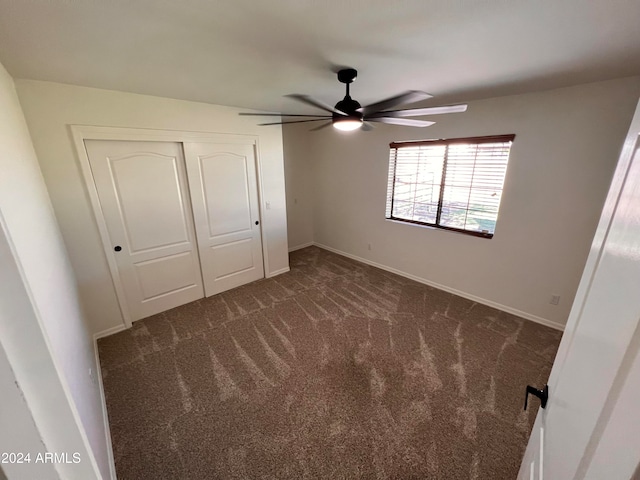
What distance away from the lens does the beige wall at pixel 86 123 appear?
6.77 feet

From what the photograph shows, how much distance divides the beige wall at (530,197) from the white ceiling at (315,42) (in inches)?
12.5

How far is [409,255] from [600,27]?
9.21 feet

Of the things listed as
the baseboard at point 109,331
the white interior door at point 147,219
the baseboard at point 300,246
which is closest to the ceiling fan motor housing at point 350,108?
the white interior door at point 147,219

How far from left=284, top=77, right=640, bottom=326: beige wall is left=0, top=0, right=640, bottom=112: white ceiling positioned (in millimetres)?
317

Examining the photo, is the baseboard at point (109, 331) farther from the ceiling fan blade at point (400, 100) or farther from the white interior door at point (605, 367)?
the white interior door at point (605, 367)

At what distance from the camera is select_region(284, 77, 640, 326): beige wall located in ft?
7.30

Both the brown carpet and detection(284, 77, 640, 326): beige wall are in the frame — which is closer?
the brown carpet

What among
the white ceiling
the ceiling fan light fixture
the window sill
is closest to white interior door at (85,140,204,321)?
the white ceiling

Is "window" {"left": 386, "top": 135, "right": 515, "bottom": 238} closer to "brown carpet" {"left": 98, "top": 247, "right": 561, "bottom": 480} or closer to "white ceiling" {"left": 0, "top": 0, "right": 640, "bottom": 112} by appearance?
"white ceiling" {"left": 0, "top": 0, "right": 640, "bottom": 112}

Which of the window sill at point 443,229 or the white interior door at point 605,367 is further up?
the white interior door at point 605,367

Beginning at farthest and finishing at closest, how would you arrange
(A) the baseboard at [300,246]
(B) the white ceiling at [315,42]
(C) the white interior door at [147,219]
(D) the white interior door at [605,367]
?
(A) the baseboard at [300,246] → (C) the white interior door at [147,219] → (B) the white ceiling at [315,42] → (D) the white interior door at [605,367]

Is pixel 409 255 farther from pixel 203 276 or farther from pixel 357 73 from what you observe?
pixel 203 276

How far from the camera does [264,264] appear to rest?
12.6 feet

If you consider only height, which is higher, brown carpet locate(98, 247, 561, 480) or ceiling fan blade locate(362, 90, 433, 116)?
ceiling fan blade locate(362, 90, 433, 116)
